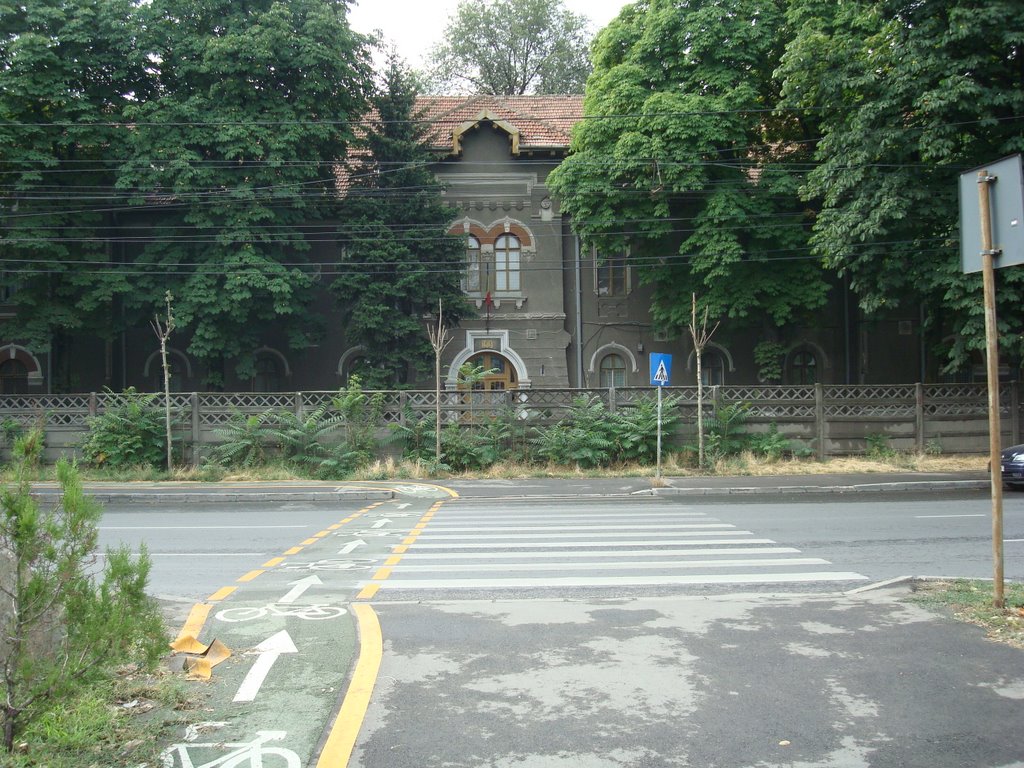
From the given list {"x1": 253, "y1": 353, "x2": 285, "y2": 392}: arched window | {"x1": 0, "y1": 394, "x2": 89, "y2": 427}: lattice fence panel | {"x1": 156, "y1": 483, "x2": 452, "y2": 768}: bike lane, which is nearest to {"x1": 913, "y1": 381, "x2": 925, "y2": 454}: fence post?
{"x1": 156, "y1": 483, "x2": 452, "y2": 768}: bike lane

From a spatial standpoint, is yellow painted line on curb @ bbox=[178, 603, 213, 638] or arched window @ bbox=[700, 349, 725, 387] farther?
arched window @ bbox=[700, 349, 725, 387]

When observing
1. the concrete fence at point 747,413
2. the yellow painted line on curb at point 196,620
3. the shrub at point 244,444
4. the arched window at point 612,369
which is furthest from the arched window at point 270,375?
the yellow painted line on curb at point 196,620

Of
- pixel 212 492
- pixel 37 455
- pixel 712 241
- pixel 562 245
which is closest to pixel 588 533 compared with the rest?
pixel 37 455

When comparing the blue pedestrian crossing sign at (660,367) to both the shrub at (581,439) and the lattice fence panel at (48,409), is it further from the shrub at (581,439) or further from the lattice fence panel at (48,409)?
the lattice fence panel at (48,409)

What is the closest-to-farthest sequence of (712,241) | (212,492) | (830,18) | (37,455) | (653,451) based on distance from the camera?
(37,455)
(212,492)
(653,451)
(830,18)
(712,241)

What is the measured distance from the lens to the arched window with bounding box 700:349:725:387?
3212 cm

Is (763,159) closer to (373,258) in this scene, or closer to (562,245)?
(562,245)

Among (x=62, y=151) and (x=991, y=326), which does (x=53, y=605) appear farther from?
(x=62, y=151)

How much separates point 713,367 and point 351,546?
23.4 meters

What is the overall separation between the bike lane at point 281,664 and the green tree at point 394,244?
17.8m

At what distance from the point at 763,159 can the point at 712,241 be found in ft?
12.7

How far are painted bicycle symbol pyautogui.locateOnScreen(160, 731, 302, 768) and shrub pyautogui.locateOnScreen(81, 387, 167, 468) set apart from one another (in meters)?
19.1

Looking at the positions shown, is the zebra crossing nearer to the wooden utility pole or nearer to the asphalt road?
the asphalt road

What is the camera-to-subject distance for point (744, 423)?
22453 millimetres
